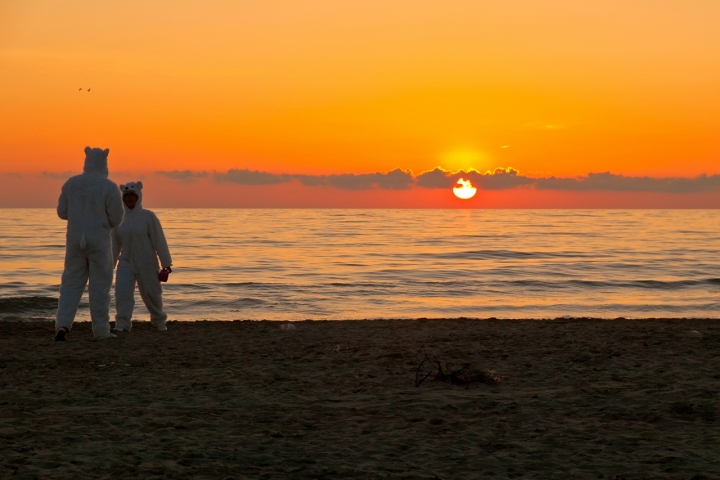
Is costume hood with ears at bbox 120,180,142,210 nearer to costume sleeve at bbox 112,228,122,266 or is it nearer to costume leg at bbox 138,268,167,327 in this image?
costume sleeve at bbox 112,228,122,266

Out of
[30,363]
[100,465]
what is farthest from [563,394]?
[30,363]

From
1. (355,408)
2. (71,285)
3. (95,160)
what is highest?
(95,160)

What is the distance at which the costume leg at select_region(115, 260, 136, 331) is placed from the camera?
30.8 feet

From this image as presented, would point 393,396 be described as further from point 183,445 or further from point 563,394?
point 183,445

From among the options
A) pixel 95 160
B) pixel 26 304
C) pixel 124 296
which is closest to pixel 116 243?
pixel 124 296

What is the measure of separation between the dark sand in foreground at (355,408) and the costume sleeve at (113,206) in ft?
4.86

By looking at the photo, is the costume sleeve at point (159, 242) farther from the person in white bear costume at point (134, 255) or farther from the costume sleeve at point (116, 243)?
the costume sleeve at point (116, 243)

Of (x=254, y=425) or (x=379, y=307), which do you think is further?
(x=379, y=307)

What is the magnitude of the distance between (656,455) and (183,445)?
280cm

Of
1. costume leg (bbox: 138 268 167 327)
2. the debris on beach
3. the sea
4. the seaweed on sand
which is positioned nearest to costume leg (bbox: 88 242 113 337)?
costume leg (bbox: 138 268 167 327)

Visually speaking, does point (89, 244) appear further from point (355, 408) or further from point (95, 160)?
point (355, 408)

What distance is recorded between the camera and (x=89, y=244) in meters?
8.49

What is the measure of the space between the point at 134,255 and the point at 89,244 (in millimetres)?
1014

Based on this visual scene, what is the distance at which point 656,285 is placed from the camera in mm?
21031
